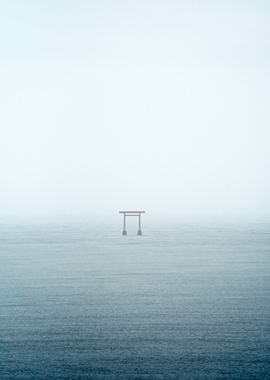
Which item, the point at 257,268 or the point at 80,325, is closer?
the point at 80,325

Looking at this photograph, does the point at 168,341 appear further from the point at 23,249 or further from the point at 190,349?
the point at 23,249

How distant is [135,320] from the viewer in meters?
12.1

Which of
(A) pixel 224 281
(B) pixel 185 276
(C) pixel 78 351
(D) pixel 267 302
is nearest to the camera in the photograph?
(C) pixel 78 351

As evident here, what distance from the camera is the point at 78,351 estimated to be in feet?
30.7

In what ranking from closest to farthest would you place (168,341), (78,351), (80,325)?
(78,351), (168,341), (80,325)

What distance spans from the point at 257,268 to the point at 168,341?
13.4 meters

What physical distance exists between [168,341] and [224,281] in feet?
29.7

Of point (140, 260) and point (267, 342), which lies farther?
point (140, 260)

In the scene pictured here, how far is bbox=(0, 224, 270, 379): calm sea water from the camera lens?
27.7 feet

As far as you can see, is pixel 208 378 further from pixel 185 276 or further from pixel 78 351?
pixel 185 276

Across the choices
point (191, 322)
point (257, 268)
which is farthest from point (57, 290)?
point (257, 268)

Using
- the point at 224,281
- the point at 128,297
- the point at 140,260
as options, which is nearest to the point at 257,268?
the point at 224,281

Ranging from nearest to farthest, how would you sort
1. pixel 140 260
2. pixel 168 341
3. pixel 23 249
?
1. pixel 168 341
2. pixel 140 260
3. pixel 23 249

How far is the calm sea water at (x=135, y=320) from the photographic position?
8445mm
